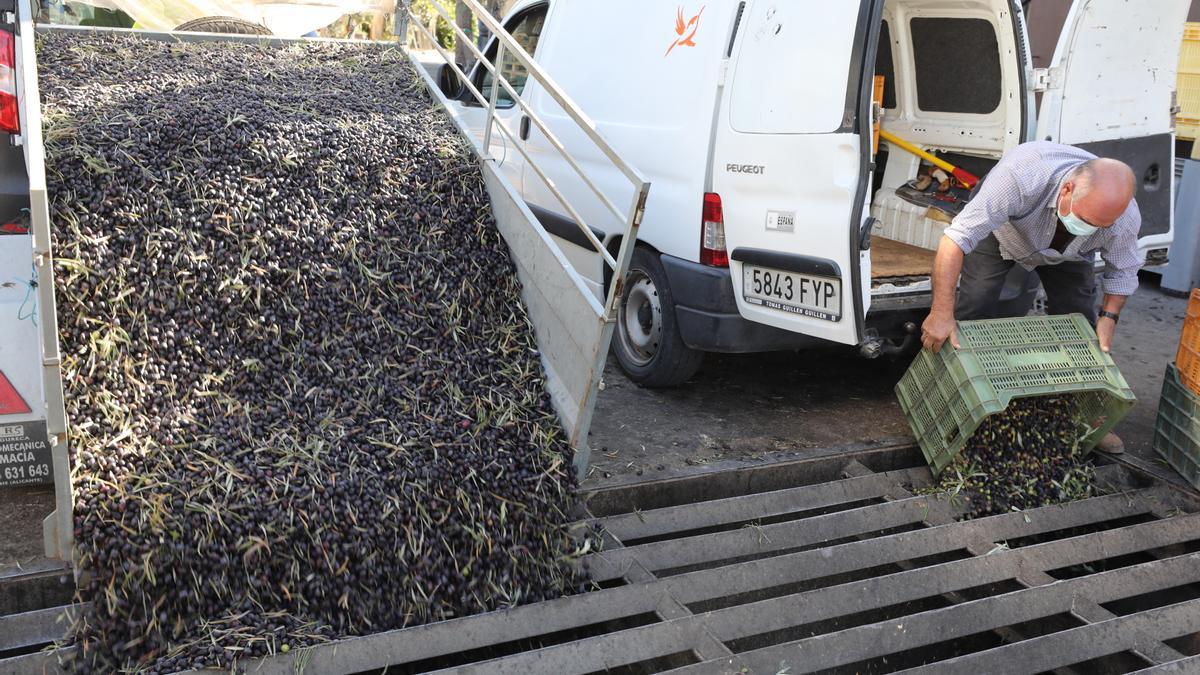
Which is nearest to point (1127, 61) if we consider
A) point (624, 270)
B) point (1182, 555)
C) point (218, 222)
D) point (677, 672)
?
point (1182, 555)

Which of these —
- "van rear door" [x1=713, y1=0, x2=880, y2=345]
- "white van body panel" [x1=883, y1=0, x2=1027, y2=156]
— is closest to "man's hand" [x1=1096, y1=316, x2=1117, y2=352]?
"white van body panel" [x1=883, y1=0, x2=1027, y2=156]

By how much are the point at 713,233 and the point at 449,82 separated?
2.75m

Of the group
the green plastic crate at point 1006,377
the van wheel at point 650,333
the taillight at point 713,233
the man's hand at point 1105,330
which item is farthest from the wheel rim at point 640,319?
the man's hand at point 1105,330

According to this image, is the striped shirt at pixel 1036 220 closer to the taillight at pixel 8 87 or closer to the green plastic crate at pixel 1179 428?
the green plastic crate at pixel 1179 428

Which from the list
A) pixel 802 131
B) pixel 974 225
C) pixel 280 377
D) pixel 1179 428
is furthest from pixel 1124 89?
pixel 280 377

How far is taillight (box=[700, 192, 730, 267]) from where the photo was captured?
498 centimetres

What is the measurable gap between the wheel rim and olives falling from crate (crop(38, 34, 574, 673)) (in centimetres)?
120

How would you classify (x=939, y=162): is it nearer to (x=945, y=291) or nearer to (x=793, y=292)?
(x=945, y=291)

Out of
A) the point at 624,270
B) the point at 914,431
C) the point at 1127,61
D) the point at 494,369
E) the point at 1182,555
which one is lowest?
the point at 1182,555

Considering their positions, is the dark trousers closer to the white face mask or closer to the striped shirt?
the striped shirt

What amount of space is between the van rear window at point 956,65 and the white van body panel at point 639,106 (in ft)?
5.06

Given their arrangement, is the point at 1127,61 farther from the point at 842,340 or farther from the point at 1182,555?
the point at 1182,555

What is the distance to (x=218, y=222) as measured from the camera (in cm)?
411

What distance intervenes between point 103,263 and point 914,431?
3.59 meters
